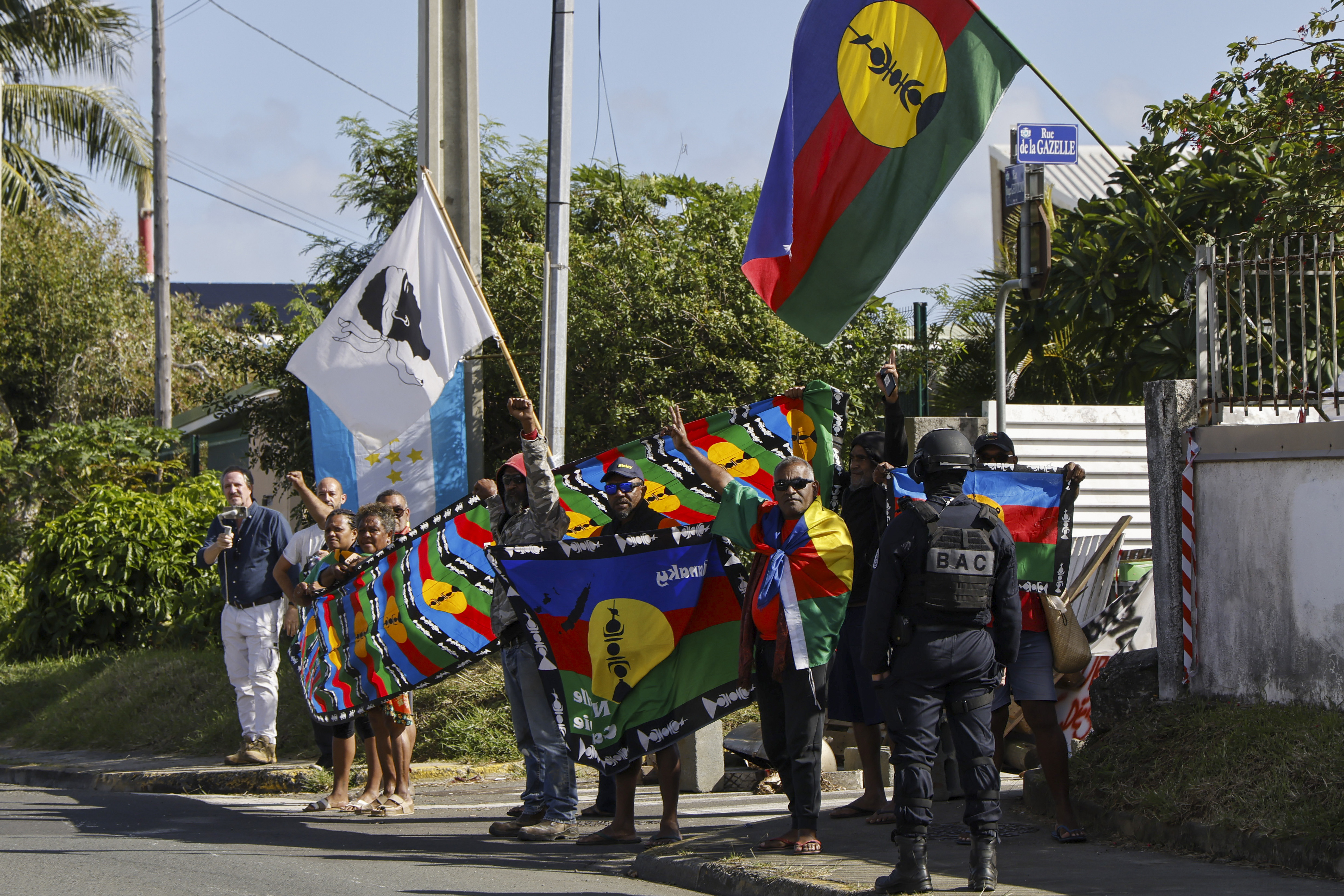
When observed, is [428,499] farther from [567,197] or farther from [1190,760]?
[1190,760]

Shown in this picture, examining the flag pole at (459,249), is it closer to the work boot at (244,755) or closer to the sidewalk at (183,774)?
the sidewalk at (183,774)

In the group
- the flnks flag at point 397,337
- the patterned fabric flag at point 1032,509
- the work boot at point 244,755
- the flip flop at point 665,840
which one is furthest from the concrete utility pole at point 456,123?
the patterned fabric flag at point 1032,509

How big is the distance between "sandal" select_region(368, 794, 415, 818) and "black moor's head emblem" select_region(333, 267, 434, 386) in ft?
9.62

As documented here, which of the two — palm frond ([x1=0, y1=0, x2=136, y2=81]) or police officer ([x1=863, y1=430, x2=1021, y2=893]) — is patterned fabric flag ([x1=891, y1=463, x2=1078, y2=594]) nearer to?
police officer ([x1=863, y1=430, x2=1021, y2=893])

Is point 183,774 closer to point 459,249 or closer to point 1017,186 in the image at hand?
point 459,249

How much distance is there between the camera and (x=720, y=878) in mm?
6129

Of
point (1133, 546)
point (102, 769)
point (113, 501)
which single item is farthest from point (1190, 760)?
point (113, 501)

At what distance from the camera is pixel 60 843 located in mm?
7652

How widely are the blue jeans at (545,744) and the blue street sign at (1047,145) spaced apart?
6.17 meters

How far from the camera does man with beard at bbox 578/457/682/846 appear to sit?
704 centimetres

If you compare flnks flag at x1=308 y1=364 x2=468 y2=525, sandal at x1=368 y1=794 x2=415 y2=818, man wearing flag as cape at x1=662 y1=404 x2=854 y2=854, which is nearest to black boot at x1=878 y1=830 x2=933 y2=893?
man wearing flag as cape at x1=662 y1=404 x2=854 y2=854

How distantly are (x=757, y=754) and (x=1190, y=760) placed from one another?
310 centimetres

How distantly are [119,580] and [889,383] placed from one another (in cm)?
1077

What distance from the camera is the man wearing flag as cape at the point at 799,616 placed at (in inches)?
252
